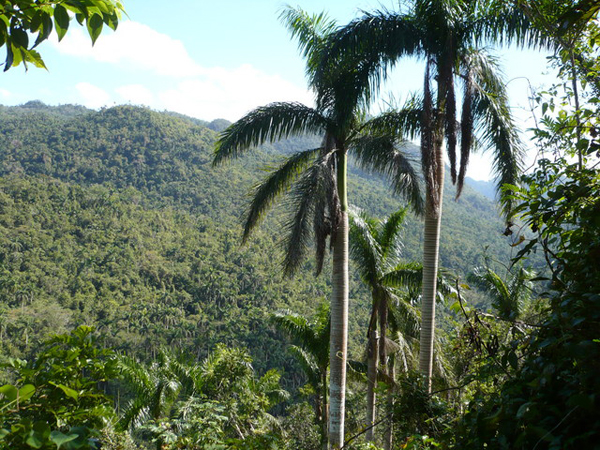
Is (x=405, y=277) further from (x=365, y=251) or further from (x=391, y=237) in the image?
(x=391, y=237)

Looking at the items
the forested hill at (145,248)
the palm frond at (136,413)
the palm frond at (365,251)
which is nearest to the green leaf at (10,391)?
the palm frond at (365,251)

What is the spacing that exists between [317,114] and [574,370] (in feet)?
22.0

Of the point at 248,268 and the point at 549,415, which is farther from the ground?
the point at 549,415

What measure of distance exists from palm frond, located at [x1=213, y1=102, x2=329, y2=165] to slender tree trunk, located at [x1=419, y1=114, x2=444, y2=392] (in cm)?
201

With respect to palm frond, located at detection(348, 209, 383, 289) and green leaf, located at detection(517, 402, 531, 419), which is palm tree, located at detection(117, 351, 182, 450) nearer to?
palm frond, located at detection(348, 209, 383, 289)

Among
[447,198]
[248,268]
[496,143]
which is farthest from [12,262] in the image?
[447,198]

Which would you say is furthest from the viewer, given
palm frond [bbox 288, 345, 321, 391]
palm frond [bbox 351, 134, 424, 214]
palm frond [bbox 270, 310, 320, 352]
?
palm frond [bbox 288, 345, 321, 391]

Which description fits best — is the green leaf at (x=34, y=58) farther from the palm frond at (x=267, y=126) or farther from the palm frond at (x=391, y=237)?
the palm frond at (x=391, y=237)

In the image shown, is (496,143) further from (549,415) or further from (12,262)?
(12,262)

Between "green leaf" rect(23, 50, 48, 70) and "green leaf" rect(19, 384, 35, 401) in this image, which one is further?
"green leaf" rect(23, 50, 48, 70)

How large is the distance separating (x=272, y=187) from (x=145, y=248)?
59990mm

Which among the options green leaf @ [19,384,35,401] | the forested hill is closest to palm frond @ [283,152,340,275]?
green leaf @ [19,384,35,401]

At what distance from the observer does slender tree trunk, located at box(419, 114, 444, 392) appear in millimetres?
6316

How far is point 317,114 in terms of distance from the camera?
7.73m
